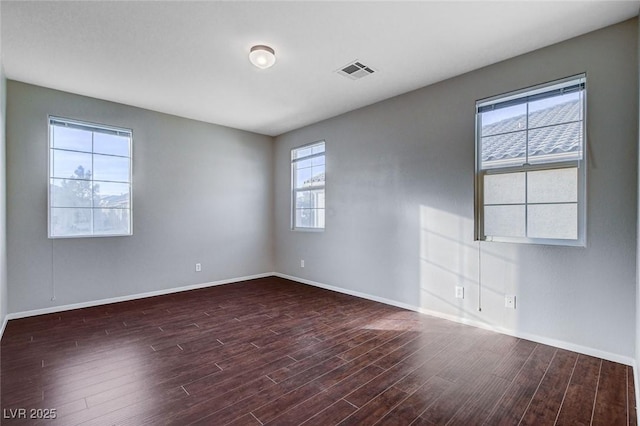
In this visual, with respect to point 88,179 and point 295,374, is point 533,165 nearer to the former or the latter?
point 295,374

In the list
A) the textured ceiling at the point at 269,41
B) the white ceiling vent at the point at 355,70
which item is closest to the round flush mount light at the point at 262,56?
the textured ceiling at the point at 269,41

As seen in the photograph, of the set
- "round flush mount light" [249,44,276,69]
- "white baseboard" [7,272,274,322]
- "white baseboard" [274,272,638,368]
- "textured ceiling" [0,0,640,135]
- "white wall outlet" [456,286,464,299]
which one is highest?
"textured ceiling" [0,0,640,135]

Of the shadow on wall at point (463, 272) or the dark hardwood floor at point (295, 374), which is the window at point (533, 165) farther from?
the dark hardwood floor at point (295, 374)

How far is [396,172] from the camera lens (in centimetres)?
384

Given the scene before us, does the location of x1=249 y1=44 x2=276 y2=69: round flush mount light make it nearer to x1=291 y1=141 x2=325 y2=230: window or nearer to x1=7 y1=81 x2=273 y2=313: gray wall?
x1=291 y1=141 x2=325 y2=230: window

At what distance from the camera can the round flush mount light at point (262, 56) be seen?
2.66 m

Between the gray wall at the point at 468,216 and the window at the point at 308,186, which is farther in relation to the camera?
the window at the point at 308,186

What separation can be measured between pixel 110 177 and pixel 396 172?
150 inches

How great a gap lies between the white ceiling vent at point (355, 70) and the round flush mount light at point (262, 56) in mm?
766

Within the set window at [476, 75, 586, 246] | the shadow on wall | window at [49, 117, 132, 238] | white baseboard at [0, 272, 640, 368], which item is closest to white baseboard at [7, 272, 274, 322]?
white baseboard at [0, 272, 640, 368]

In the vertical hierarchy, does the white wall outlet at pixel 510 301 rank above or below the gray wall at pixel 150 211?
below

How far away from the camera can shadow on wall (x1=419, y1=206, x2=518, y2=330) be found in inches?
115

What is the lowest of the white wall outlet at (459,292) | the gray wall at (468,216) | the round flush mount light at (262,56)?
the white wall outlet at (459,292)

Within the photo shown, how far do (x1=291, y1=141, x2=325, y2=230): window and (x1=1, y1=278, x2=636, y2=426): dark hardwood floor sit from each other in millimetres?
2018
